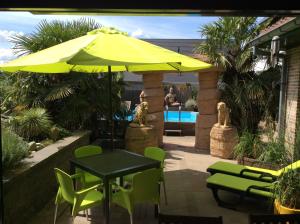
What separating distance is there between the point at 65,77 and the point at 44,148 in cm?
328

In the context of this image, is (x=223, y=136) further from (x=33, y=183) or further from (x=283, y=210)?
(x=33, y=183)

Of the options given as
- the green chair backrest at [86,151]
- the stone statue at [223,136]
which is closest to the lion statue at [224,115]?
the stone statue at [223,136]

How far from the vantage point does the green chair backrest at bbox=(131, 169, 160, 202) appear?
4035 mm

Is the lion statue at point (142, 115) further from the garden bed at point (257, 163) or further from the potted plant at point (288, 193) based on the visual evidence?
the potted plant at point (288, 193)

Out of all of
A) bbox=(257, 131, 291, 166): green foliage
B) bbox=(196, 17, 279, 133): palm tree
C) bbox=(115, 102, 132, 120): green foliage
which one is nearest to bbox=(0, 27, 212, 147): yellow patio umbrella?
bbox=(257, 131, 291, 166): green foliage

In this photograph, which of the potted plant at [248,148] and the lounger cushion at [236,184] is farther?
the potted plant at [248,148]

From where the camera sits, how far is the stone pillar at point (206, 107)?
31.7ft

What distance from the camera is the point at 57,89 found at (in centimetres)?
779

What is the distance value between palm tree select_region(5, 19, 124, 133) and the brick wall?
477 centimetres

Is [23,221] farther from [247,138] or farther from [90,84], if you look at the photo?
[247,138]

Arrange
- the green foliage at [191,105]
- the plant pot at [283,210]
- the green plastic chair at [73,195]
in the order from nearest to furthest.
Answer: the plant pot at [283,210]
the green plastic chair at [73,195]
the green foliage at [191,105]

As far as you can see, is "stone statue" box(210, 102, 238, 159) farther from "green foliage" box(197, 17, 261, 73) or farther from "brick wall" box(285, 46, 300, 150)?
"green foliage" box(197, 17, 261, 73)

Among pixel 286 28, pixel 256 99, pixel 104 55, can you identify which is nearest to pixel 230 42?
pixel 256 99

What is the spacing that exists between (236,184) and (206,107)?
16.0 feet
